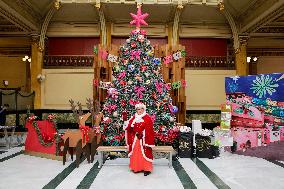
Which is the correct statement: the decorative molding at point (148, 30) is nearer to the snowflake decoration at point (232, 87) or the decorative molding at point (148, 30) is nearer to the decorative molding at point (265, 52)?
the decorative molding at point (265, 52)

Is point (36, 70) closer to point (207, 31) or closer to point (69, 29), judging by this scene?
point (69, 29)

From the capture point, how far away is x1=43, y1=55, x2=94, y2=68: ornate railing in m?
13.5

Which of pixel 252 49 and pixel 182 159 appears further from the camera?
pixel 252 49

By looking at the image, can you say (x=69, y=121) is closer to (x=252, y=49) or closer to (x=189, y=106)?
(x=189, y=106)

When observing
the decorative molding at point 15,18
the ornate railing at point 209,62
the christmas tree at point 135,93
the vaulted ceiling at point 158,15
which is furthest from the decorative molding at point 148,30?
the christmas tree at point 135,93

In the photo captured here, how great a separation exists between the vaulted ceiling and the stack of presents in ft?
13.3

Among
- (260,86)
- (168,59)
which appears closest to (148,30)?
(168,59)

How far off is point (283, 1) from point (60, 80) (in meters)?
8.87

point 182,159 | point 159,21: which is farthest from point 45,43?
point 182,159

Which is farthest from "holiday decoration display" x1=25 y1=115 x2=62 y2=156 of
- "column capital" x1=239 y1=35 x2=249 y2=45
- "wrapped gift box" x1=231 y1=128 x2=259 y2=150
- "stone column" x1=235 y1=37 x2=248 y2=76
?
"column capital" x1=239 y1=35 x2=249 y2=45

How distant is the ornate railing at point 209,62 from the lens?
44.5 ft

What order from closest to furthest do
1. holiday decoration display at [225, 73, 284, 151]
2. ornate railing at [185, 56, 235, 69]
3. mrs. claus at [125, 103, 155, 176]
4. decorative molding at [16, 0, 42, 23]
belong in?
mrs. claus at [125, 103, 155, 176] < holiday decoration display at [225, 73, 284, 151] < decorative molding at [16, 0, 42, 23] < ornate railing at [185, 56, 235, 69]

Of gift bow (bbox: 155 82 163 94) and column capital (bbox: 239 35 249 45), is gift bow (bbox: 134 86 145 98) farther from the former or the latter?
column capital (bbox: 239 35 249 45)

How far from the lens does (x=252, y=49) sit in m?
16.1
